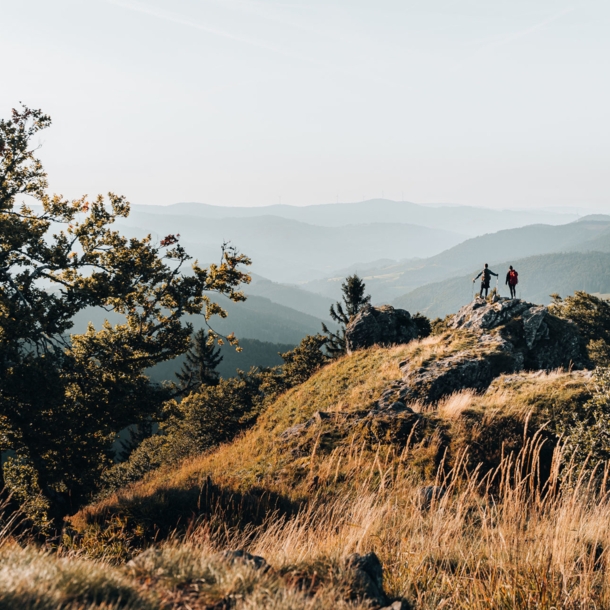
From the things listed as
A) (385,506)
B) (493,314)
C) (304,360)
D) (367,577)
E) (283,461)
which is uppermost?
(493,314)

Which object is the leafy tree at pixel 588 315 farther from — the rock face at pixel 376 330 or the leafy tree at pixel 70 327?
the leafy tree at pixel 70 327

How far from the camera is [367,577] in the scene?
11.8 ft

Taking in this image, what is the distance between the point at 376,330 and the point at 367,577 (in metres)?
27.8

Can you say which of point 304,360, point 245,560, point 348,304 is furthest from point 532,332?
point 348,304

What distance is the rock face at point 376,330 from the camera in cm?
3075

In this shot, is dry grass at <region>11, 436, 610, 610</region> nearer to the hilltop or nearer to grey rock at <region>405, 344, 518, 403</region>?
the hilltop

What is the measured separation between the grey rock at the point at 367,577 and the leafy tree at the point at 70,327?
1200 centimetres

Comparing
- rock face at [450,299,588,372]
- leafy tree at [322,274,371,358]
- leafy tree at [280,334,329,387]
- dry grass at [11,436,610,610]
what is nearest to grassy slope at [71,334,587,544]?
dry grass at [11,436,610,610]

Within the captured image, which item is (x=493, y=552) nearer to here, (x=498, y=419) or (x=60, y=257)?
(x=498, y=419)

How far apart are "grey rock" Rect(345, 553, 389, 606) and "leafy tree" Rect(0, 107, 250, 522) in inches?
472

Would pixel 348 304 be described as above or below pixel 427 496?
above

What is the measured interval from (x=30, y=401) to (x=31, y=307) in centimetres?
330

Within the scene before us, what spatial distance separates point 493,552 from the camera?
13.5 ft

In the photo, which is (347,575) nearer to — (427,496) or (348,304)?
(427,496)
